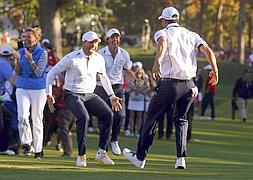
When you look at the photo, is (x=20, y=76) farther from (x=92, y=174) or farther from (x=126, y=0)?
(x=126, y=0)

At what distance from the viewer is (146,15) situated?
89.0 m

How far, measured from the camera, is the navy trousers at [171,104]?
43.6ft

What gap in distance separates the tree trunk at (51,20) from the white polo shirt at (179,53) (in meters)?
23.3

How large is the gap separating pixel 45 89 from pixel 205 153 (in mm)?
6030

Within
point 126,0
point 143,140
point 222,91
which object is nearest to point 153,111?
point 143,140

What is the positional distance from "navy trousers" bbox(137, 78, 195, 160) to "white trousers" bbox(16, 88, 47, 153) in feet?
7.83

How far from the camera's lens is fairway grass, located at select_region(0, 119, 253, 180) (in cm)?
1262

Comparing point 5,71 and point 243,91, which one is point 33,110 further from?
point 243,91

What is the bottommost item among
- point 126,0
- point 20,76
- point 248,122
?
point 248,122

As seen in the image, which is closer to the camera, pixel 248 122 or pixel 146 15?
pixel 248 122

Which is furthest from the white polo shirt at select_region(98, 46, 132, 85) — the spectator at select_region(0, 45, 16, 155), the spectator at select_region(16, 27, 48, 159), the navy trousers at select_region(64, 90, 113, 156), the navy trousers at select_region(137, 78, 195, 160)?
the navy trousers at select_region(137, 78, 195, 160)

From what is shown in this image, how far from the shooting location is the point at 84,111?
1390 centimetres

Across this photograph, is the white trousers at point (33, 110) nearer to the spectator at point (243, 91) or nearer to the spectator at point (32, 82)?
the spectator at point (32, 82)

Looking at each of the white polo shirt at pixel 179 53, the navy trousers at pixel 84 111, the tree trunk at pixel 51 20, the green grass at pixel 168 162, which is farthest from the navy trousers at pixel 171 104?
the tree trunk at pixel 51 20
